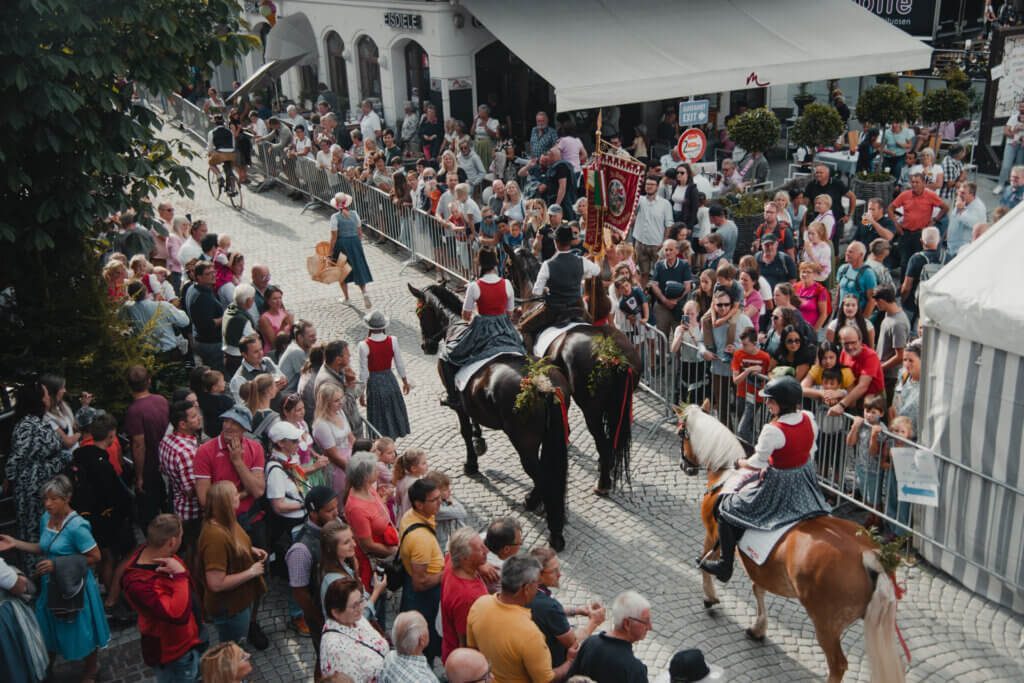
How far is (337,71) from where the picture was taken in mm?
26500

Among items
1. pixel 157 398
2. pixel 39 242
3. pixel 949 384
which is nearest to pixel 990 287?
pixel 949 384

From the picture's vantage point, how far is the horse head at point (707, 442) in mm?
7082

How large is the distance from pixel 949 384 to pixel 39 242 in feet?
23.8

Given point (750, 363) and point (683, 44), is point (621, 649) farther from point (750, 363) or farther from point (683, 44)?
point (683, 44)

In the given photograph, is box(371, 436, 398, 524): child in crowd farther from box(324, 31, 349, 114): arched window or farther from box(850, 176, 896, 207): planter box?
box(324, 31, 349, 114): arched window

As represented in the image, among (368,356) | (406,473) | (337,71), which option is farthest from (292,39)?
(406,473)

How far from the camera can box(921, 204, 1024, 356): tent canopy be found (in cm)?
695

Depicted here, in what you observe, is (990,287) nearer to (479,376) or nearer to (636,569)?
(636,569)

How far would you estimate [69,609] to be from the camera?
20.9 feet

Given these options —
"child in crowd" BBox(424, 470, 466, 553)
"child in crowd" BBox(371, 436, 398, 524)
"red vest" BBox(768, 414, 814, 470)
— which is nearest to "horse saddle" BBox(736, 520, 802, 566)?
"red vest" BBox(768, 414, 814, 470)

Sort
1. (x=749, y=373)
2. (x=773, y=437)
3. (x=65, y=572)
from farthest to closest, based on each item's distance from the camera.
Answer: (x=749, y=373) < (x=773, y=437) < (x=65, y=572)

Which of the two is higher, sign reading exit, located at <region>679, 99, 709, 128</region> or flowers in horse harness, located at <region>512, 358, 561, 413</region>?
sign reading exit, located at <region>679, 99, 709, 128</region>

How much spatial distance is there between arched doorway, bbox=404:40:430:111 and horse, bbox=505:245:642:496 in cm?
1503

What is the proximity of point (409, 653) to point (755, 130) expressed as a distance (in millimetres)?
13744
